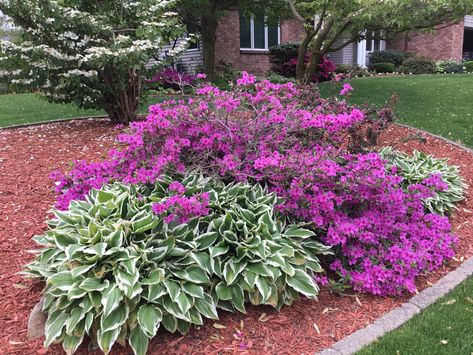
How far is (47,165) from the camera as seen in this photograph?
540 centimetres

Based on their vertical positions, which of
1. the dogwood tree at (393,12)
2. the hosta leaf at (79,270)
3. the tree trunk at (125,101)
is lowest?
the hosta leaf at (79,270)

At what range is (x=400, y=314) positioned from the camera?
3012 mm

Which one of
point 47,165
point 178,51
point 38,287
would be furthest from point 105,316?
point 178,51

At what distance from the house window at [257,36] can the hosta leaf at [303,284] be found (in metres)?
16.7

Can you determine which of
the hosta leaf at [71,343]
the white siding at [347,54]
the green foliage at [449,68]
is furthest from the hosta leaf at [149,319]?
the white siding at [347,54]

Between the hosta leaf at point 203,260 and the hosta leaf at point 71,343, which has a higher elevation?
the hosta leaf at point 203,260

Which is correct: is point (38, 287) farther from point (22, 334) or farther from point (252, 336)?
point (252, 336)

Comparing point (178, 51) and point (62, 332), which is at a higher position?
point (178, 51)

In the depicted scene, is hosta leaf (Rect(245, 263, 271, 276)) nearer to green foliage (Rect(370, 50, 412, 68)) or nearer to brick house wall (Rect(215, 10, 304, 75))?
brick house wall (Rect(215, 10, 304, 75))

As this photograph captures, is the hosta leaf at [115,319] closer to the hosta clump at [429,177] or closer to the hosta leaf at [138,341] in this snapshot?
the hosta leaf at [138,341]

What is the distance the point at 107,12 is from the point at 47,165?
3.02 metres

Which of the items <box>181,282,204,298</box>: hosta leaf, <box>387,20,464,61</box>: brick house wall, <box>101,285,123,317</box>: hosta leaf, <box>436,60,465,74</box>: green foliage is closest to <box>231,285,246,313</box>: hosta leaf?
<box>181,282,204,298</box>: hosta leaf

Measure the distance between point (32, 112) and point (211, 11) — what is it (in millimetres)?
5655

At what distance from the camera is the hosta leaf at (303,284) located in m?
2.98
